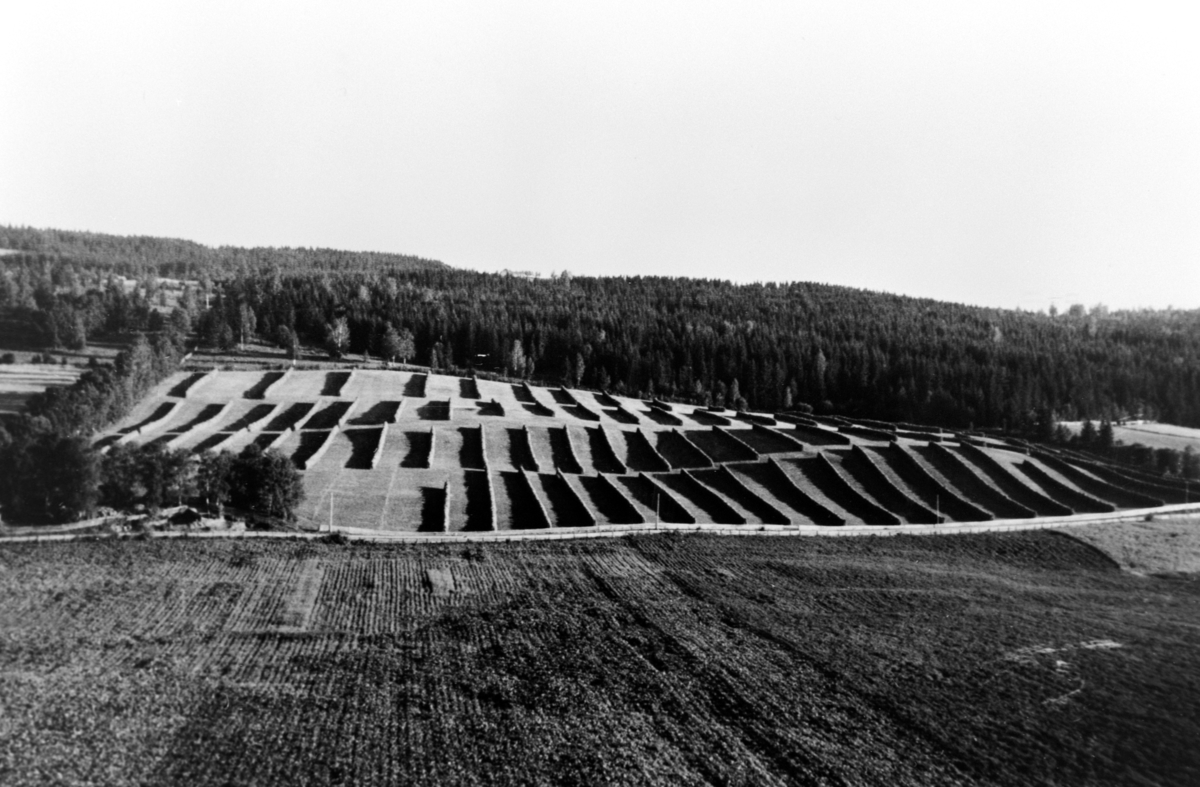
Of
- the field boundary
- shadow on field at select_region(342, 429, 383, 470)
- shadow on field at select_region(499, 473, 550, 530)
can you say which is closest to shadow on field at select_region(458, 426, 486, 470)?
shadow on field at select_region(499, 473, 550, 530)

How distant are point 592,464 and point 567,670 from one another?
128 feet

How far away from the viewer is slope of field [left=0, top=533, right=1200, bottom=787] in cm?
2033

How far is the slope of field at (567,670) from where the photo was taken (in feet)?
66.7

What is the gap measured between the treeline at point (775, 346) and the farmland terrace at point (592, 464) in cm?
907

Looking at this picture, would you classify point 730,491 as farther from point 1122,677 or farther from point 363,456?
point 1122,677

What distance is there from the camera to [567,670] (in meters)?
26.5

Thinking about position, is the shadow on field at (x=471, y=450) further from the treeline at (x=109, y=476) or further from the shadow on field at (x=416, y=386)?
the shadow on field at (x=416, y=386)

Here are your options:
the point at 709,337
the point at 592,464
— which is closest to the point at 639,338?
the point at 709,337

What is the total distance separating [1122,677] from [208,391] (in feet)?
262

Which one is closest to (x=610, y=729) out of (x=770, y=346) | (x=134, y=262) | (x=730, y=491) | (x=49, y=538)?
(x=49, y=538)

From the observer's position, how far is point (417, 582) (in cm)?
3519

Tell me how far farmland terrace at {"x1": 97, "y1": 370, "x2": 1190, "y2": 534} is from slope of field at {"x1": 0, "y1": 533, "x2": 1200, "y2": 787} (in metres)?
11.3

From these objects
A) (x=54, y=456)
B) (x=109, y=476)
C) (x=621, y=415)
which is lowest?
(x=109, y=476)

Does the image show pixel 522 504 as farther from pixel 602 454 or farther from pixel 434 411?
pixel 434 411
